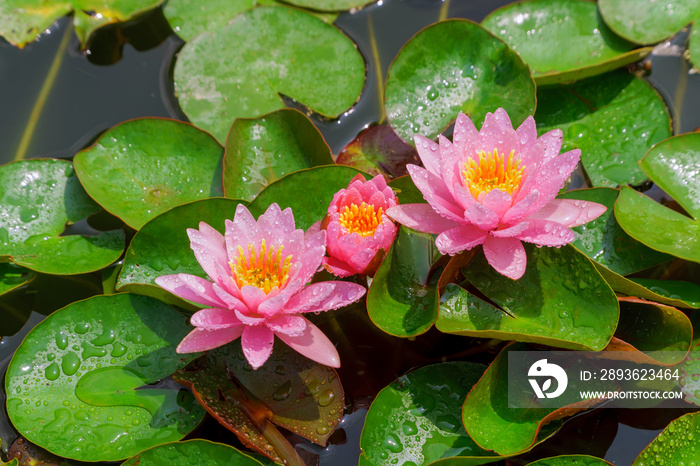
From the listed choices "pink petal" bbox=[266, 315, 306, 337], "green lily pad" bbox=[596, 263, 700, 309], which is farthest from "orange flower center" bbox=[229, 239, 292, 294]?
"green lily pad" bbox=[596, 263, 700, 309]

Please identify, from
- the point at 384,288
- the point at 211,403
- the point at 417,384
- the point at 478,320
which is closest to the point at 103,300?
the point at 211,403

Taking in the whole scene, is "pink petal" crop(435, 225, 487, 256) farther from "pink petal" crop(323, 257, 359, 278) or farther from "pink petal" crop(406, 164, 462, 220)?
"pink petal" crop(323, 257, 359, 278)

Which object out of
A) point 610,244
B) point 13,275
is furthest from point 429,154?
point 13,275

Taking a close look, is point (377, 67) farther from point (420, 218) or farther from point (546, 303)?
point (546, 303)

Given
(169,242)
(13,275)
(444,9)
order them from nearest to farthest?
(169,242) < (13,275) < (444,9)

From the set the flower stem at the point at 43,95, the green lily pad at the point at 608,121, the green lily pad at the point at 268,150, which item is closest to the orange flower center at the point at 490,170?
the green lily pad at the point at 268,150

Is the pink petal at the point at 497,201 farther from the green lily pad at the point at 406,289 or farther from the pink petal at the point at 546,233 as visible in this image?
the green lily pad at the point at 406,289
